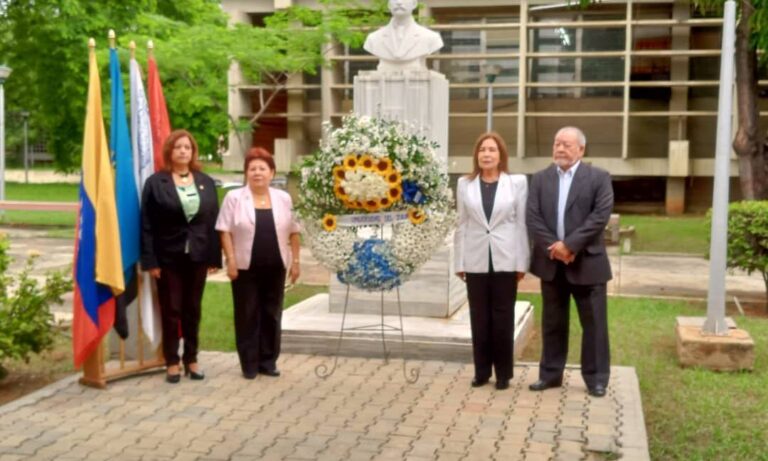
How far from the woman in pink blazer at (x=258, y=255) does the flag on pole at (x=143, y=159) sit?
2.03ft

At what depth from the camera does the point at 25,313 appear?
723 cm

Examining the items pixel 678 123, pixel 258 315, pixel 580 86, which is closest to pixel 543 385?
pixel 258 315

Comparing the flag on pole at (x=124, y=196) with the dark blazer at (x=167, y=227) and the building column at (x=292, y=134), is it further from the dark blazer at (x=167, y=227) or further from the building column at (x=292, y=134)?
the building column at (x=292, y=134)

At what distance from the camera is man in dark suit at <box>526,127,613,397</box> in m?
6.63

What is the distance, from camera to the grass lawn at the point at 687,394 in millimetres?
5816

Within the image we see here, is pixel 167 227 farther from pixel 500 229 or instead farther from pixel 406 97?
pixel 406 97

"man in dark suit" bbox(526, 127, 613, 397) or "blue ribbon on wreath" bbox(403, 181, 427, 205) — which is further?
"blue ribbon on wreath" bbox(403, 181, 427, 205)

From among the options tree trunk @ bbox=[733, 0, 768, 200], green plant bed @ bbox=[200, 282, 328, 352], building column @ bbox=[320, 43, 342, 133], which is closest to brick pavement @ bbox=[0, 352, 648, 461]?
green plant bed @ bbox=[200, 282, 328, 352]

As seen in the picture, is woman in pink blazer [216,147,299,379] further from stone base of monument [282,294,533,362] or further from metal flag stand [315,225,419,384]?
stone base of monument [282,294,533,362]

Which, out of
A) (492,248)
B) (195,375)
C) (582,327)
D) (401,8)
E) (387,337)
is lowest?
(195,375)

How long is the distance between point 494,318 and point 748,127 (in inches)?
481

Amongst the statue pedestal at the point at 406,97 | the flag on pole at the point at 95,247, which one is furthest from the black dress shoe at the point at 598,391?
the flag on pole at the point at 95,247

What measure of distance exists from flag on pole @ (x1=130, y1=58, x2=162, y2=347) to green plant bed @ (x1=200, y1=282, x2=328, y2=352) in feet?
4.65

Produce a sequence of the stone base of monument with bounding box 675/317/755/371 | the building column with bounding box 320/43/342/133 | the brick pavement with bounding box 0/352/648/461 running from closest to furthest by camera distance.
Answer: the brick pavement with bounding box 0/352/648/461, the stone base of monument with bounding box 675/317/755/371, the building column with bounding box 320/43/342/133
